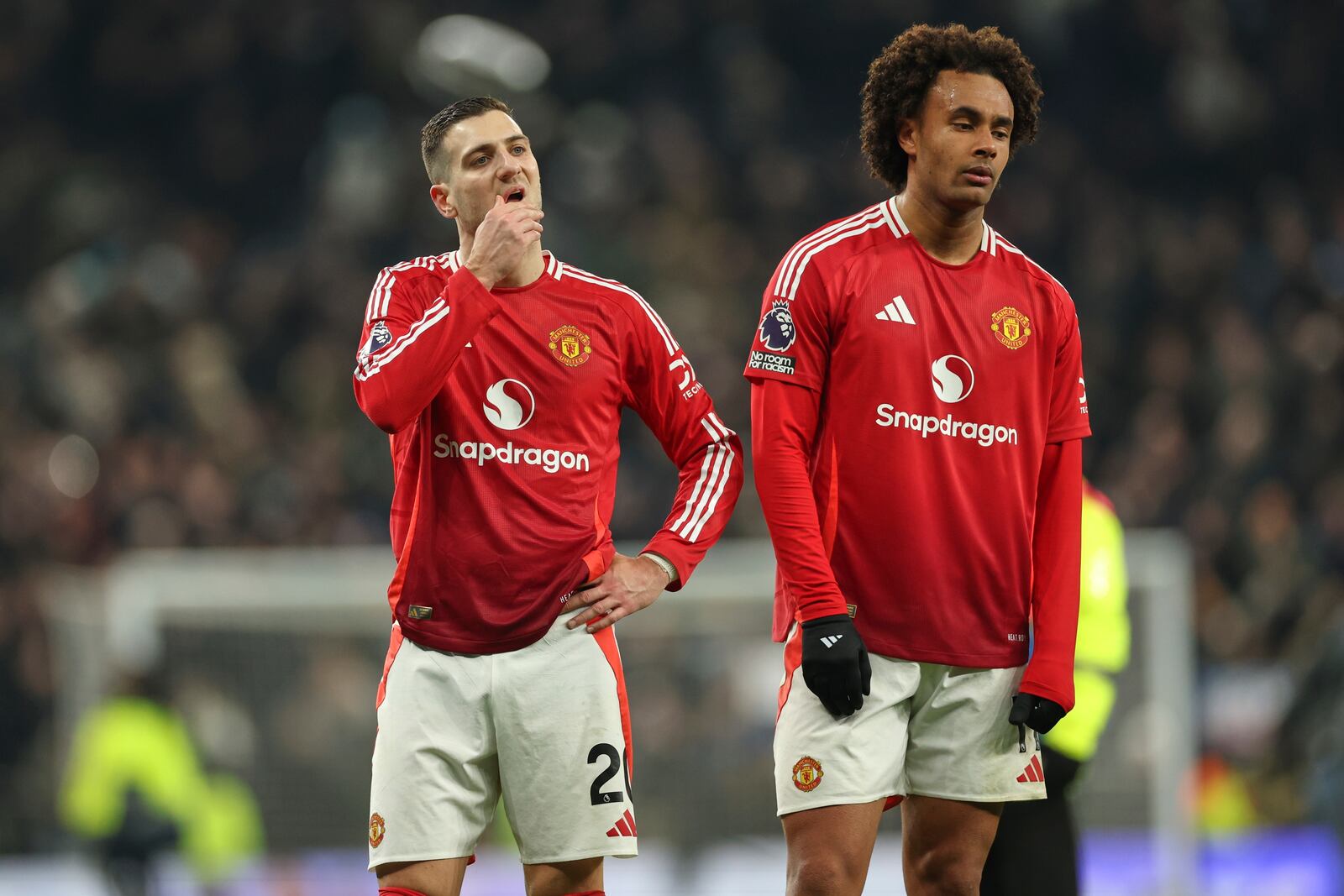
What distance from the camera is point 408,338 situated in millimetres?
3689

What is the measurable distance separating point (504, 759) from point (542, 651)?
0.77 ft

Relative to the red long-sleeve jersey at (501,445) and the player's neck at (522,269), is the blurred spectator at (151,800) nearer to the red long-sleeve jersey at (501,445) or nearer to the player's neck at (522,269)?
the red long-sleeve jersey at (501,445)

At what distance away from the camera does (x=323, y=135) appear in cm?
1399

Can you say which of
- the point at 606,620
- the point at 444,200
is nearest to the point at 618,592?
the point at 606,620

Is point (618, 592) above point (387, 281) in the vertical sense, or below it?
below

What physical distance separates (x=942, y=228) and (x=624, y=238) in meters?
8.94

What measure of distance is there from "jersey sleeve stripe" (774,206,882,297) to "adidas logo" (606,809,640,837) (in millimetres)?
1139

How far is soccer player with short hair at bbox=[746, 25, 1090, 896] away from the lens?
380 cm

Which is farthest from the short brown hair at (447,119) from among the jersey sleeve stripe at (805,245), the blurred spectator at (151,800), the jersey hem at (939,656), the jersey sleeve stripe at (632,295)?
the blurred spectator at (151,800)

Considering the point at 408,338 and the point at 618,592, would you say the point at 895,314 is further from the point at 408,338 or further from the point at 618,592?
the point at 408,338

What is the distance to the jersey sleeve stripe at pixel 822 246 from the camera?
385 centimetres

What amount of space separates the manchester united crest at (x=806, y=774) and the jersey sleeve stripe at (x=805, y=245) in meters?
0.97

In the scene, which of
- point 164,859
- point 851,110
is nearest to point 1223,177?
point 851,110

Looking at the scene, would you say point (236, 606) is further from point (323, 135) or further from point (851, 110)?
point (851, 110)
